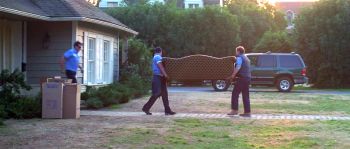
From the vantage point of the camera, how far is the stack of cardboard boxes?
510 inches

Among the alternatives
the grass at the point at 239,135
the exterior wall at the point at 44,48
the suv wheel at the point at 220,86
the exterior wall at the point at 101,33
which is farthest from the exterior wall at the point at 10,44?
the suv wheel at the point at 220,86

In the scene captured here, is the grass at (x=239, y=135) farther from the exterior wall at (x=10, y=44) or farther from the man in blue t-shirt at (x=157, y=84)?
the exterior wall at (x=10, y=44)

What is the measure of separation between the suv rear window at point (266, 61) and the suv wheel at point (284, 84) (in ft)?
2.60

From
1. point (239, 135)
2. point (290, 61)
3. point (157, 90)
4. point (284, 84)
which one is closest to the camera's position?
point (239, 135)

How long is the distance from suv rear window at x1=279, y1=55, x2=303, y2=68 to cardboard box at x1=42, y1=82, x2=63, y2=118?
1547 centimetres

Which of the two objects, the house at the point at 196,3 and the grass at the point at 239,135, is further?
the house at the point at 196,3

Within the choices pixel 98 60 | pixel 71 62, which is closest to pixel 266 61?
pixel 98 60

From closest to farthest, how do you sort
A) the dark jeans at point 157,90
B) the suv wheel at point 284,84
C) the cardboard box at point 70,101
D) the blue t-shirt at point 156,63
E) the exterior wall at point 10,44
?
1. the cardboard box at point 70,101
2. the blue t-shirt at point 156,63
3. the dark jeans at point 157,90
4. the exterior wall at point 10,44
5. the suv wheel at point 284,84

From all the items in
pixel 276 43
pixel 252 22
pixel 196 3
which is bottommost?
pixel 276 43

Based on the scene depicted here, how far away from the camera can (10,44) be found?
53.5 feet

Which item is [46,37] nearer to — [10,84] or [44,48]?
[44,48]

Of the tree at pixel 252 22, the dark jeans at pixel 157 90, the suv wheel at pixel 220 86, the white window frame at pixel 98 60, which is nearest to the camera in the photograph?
the dark jeans at pixel 157 90

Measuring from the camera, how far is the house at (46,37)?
16.1 m

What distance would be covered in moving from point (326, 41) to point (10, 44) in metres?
20.2
